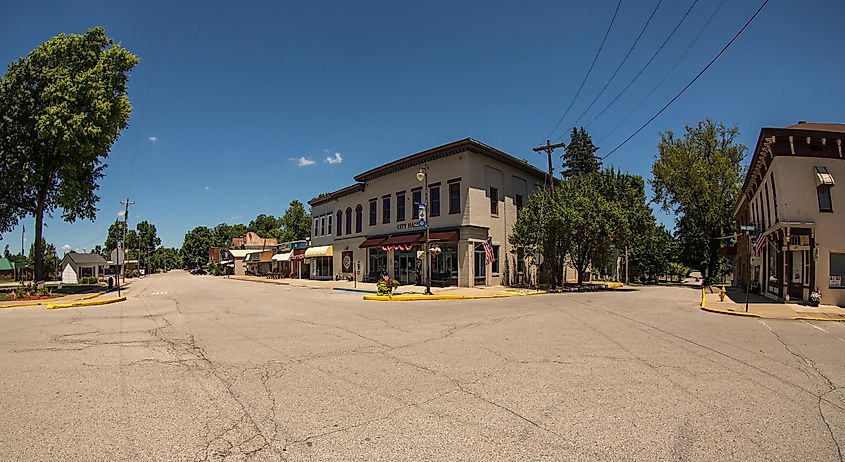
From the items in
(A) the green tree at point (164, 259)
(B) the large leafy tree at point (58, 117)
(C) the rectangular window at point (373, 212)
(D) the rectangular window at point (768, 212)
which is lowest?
(A) the green tree at point (164, 259)

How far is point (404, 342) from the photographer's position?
9266mm

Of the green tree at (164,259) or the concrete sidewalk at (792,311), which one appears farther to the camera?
the green tree at (164,259)

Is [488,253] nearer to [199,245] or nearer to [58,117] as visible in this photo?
[58,117]

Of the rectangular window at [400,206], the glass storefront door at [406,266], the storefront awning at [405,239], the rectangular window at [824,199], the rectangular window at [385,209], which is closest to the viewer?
the rectangular window at [824,199]

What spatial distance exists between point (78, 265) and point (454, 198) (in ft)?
166

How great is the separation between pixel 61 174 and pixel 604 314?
114 feet

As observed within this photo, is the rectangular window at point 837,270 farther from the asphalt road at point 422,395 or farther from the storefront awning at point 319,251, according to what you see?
the storefront awning at point 319,251

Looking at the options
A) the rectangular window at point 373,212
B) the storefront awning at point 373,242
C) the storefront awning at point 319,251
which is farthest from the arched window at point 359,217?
the storefront awning at point 319,251

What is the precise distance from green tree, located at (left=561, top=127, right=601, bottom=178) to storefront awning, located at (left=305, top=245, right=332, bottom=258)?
121 ft

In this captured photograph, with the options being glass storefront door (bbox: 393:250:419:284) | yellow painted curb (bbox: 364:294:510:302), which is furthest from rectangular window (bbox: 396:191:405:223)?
yellow painted curb (bbox: 364:294:510:302)

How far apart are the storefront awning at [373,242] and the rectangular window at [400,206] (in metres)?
2.23

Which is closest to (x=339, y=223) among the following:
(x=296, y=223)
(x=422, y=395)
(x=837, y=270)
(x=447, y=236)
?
(x=447, y=236)

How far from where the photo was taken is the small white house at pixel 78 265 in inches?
1800

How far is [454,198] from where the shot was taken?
30.0 meters
